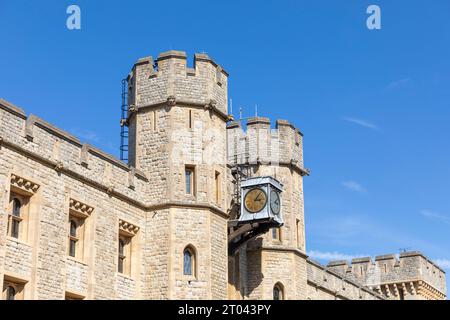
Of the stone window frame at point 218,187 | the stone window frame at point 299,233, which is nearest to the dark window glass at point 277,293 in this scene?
the stone window frame at point 299,233

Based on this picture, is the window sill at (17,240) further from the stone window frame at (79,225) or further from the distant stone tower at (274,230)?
the distant stone tower at (274,230)

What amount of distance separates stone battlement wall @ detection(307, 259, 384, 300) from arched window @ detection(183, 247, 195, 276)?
35.9 feet

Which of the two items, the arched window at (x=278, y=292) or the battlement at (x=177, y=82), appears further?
the arched window at (x=278, y=292)

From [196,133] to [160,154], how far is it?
147 cm

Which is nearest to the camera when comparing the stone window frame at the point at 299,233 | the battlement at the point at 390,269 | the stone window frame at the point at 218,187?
the stone window frame at the point at 218,187

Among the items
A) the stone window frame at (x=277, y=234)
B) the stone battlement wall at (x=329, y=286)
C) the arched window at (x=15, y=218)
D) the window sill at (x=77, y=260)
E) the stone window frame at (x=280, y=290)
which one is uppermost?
the stone window frame at (x=277, y=234)

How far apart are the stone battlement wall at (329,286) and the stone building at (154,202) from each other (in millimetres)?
3454

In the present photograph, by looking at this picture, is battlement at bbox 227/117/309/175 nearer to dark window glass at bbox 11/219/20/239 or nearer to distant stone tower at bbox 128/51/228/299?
distant stone tower at bbox 128/51/228/299

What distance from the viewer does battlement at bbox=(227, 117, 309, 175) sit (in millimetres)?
39000

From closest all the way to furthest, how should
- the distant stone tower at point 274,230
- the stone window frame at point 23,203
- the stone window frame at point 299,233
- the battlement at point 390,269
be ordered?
1. the stone window frame at point 23,203
2. the distant stone tower at point 274,230
3. the stone window frame at point 299,233
4. the battlement at point 390,269

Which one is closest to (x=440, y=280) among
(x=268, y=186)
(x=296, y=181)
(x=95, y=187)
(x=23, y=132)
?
(x=296, y=181)

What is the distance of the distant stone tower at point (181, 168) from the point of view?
30750mm

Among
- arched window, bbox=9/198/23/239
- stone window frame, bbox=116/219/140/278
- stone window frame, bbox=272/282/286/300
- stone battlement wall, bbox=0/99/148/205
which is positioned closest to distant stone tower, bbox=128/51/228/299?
stone window frame, bbox=116/219/140/278

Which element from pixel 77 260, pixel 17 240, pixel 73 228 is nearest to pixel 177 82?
pixel 73 228
